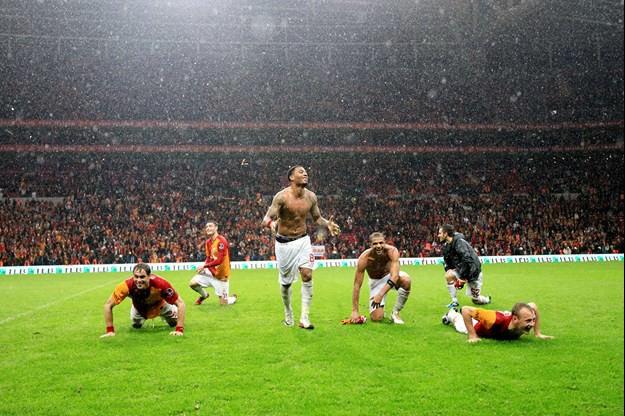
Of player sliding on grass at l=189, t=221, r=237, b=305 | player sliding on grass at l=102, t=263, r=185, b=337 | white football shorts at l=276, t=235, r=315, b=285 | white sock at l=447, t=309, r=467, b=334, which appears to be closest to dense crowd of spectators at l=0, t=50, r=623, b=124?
player sliding on grass at l=189, t=221, r=237, b=305

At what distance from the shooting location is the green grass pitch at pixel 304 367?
4.34 metres

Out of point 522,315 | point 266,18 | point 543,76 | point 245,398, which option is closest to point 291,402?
point 245,398

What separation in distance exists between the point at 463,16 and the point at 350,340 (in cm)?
3359

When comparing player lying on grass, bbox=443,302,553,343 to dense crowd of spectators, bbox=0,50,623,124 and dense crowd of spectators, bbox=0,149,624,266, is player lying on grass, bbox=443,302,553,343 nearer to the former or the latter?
dense crowd of spectators, bbox=0,149,624,266

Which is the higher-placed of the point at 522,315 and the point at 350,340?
the point at 522,315

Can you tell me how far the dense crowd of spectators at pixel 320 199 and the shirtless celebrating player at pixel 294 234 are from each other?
1916 cm

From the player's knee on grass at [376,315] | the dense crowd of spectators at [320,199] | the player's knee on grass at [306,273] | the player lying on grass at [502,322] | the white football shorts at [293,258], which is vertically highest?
the dense crowd of spectators at [320,199]

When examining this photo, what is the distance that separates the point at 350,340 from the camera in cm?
691

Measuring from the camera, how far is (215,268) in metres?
10.6

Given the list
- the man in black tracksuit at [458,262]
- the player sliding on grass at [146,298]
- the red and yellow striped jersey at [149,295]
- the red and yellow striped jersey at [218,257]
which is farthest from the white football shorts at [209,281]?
the man in black tracksuit at [458,262]

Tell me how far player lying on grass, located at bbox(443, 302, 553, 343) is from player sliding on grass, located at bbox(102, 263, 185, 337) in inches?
156

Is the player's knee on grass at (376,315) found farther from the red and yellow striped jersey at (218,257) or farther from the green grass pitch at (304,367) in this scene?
the red and yellow striped jersey at (218,257)

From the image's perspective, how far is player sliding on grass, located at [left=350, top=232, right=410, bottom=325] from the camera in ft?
26.4

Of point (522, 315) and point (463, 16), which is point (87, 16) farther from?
point (522, 315)
